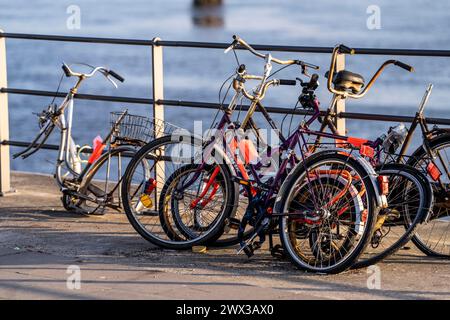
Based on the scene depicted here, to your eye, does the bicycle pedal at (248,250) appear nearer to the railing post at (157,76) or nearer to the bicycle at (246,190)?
the bicycle at (246,190)

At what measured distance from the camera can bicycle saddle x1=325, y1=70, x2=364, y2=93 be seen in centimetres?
736

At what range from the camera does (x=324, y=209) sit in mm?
7242

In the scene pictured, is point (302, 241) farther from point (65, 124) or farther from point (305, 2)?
point (305, 2)

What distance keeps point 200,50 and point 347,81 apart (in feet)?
137

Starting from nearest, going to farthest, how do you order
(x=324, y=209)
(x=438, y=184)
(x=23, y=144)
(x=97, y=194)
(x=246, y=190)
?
(x=324, y=209) → (x=438, y=184) → (x=246, y=190) → (x=97, y=194) → (x=23, y=144)

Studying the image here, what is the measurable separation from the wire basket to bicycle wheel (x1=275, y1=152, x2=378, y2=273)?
1.55 metres

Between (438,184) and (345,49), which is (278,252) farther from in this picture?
(345,49)

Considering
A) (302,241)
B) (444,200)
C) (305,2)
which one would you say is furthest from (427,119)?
(305,2)

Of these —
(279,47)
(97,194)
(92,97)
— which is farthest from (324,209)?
(92,97)

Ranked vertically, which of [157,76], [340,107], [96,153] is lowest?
[96,153]

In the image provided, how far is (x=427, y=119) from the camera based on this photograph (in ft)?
25.7

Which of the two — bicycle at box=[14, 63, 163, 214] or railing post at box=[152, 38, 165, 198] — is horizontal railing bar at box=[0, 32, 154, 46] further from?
bicycle at box=[14, 63, 163, 214]

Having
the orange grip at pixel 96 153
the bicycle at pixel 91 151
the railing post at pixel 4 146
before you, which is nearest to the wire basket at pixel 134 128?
the bicycle at pixel 91 151

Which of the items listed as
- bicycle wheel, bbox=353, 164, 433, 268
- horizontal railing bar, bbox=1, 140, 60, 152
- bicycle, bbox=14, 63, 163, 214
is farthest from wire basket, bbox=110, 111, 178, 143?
bicycle wheel, bbox=353, 164, 433, 268
